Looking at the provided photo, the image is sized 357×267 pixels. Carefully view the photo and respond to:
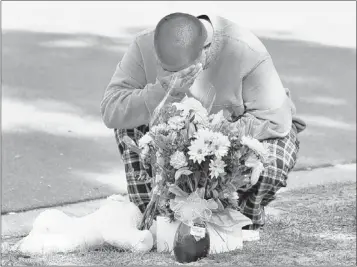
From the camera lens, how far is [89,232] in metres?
4.34

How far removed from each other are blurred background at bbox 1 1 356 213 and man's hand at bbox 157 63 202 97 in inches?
52.5

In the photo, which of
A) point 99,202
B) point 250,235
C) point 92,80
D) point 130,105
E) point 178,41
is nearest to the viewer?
point 178,41

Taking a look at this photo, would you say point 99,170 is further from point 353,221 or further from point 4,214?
point 353,221

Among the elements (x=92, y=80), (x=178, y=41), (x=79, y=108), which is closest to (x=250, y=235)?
(x=178, y=41)

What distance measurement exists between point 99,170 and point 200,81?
5.50ft

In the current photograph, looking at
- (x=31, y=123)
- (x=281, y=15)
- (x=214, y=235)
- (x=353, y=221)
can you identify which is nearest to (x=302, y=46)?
(x=281, y=15)

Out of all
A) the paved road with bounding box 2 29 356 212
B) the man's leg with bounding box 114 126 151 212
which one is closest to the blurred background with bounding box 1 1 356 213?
the paved road with bounding box 2 29 356 212

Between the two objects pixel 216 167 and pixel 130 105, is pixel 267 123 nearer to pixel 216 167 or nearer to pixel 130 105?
pixel 216 167

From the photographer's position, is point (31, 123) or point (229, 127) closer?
point (229, 127)

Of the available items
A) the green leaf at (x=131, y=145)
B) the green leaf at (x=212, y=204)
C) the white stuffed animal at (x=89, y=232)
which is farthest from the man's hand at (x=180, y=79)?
the white stuffed animal at (x=89, y=232)

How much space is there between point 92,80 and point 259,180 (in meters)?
4.00

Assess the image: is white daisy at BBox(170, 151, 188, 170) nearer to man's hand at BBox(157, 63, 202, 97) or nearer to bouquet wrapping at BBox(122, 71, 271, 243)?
bouquet wrapping at BBox(122, 71, 271, 243)

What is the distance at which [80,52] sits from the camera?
9.26 metres

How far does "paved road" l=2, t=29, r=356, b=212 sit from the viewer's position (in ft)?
18.7
